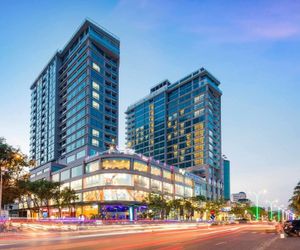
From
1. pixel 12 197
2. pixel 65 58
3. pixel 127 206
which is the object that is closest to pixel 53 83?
pixel 65 58

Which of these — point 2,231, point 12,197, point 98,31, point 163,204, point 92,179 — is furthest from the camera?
point 98,31

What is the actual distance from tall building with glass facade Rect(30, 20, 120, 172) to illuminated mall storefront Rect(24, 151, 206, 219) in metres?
21.5

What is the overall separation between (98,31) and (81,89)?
2694 centimetres

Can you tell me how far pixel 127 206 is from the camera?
4702 inches

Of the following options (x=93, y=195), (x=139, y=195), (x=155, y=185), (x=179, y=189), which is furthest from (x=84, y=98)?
(x=139, y=195)

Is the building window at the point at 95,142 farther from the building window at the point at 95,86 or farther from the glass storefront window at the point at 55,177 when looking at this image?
the building window at the point at 95,86

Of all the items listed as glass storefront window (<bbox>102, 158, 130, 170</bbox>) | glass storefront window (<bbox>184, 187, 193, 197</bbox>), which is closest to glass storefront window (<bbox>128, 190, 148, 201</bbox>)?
glass storefront window (<bbox>102, 158, 130, 170</bbox>)

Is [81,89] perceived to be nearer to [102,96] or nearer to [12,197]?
[102,96]

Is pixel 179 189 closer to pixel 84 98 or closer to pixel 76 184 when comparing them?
pixel 76 184

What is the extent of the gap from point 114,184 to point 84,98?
5324 centimetres

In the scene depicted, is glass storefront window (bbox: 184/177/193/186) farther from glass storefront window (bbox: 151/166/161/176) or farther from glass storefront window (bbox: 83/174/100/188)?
glass storefront window (bbox: 83/174/100/188)

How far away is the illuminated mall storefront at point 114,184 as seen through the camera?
11844cm

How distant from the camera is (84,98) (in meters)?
161

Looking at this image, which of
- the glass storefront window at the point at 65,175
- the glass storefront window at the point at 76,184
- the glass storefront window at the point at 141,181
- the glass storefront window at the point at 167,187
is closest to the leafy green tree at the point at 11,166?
the glass storefront window at the point at 141,181
